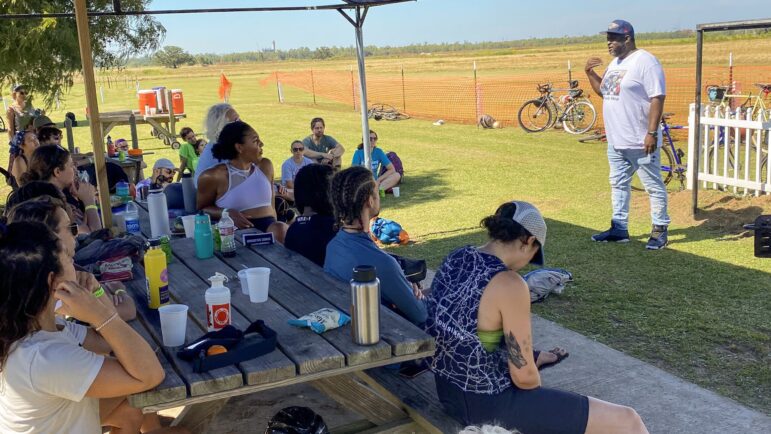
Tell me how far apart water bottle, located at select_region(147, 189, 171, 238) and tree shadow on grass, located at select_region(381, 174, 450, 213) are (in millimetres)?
5247

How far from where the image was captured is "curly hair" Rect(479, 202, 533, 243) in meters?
2.81

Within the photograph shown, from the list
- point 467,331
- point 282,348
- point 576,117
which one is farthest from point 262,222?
point 576,117

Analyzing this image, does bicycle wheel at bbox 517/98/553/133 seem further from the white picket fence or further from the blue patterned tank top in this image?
the blue patterned tank top

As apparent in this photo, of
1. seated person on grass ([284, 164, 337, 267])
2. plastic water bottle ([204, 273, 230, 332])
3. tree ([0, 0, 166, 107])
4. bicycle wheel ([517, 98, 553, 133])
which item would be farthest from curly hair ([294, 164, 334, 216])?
bicycle wheel ([517, 98, 553, 133])

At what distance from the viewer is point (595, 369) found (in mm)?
4336

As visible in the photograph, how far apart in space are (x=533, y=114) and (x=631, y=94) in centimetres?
1178

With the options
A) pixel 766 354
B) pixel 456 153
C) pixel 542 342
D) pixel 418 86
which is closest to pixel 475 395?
pixel 542 342

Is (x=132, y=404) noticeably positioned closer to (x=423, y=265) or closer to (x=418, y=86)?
(x=423, y=265)

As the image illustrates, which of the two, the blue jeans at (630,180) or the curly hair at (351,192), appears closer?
the curly hair at (351,192)

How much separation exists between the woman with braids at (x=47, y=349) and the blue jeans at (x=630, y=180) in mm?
5655

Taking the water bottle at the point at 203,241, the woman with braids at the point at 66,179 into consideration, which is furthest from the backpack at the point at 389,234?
the water bottle at the point at 203,241

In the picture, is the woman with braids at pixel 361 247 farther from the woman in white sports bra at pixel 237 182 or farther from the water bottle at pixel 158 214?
the woman in white sports bra at pixel 237 182

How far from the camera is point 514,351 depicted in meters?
2.73

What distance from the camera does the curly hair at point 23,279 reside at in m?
2.26
